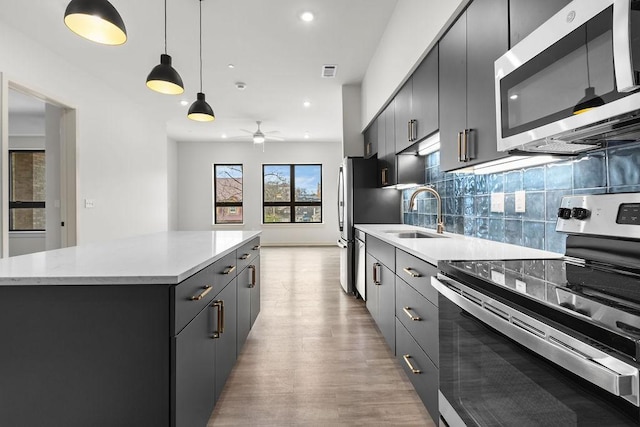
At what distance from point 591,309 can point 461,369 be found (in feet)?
2.06

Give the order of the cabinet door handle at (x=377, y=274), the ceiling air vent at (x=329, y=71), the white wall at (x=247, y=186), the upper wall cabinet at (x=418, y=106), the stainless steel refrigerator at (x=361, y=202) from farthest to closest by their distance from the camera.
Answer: the white wall at (x=247, y=186)
the ceiling air vent at (x=329, y=71)
the stainless steel refrigerator at (x=361, y=202)
the cabinet door handle at (x=377, y=274)
the upper wall cabinet at (x=418, y=106)

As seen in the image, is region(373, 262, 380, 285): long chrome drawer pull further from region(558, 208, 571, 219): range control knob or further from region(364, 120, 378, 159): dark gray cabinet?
region(364, 120, 378, 159): dark gray cabinet

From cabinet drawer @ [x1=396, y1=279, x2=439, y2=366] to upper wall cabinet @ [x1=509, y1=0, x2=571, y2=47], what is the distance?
118 cm

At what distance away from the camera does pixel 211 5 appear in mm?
3049

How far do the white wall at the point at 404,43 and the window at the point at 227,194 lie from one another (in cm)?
591

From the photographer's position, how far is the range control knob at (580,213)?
124 centimetres

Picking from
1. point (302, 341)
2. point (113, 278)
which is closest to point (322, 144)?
point (302, 341)

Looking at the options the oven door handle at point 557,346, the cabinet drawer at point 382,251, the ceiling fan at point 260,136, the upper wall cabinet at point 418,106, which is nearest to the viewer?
the oven door handle at point 557,346

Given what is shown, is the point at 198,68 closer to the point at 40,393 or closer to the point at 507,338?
the point at 40,393

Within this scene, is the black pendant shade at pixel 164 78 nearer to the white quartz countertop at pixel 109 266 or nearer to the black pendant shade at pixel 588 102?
the white quartz countertop at pixel 109 266

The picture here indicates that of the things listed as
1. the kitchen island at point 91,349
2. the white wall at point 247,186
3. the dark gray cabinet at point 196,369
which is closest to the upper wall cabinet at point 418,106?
the dark gray cabinet at point 196,369

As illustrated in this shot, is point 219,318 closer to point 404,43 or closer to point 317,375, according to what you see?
point 317,375

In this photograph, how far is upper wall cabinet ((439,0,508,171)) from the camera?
1533mm

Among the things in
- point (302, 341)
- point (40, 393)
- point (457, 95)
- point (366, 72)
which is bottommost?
point (302, 341)
